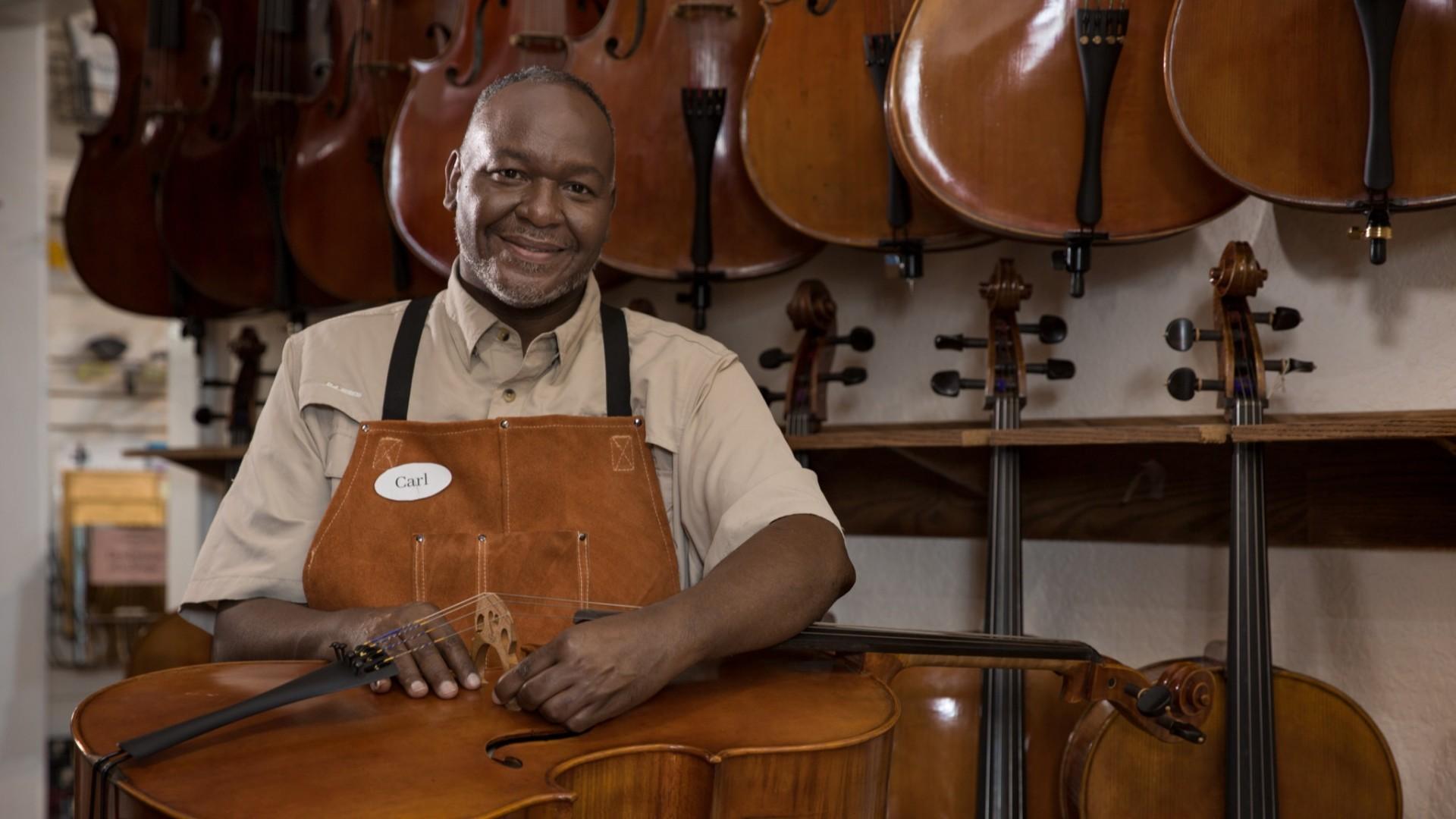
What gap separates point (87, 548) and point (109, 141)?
522 cm

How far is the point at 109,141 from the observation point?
350 cm

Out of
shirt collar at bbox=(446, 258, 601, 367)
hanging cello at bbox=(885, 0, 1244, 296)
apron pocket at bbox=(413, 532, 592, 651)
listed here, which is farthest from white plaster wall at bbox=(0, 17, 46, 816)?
hanging cello at bbox=(885, 0, 1244, 296)

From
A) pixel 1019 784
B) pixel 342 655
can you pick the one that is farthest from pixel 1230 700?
pixel 342 655

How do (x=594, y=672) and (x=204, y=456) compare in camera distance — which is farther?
(x=204, y=456)

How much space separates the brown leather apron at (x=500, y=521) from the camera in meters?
1.67


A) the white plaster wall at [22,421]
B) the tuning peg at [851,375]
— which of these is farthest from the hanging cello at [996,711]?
the white plaster wall at [22,421]

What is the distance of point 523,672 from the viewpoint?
4.23 ft

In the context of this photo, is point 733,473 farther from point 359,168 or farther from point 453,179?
point 359,168

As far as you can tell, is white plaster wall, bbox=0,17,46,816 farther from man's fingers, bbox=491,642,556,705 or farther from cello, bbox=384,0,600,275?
man's fingers, bbox=491,642,556,705

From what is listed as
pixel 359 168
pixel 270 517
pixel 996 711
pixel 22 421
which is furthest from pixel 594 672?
pixel 22 421

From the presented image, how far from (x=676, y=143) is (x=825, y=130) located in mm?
314

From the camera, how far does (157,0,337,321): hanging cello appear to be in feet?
10.7

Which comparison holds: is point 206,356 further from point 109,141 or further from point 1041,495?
point 1041,495

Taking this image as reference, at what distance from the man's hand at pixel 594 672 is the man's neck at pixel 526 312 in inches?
22.9
